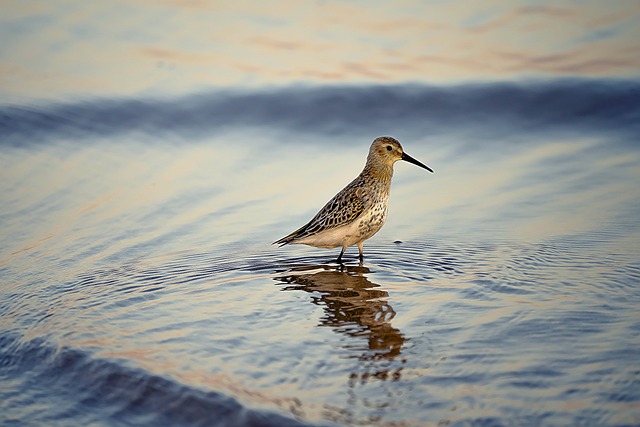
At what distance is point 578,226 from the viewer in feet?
20.1

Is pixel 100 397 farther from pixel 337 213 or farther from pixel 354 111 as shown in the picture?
pixel 354 111

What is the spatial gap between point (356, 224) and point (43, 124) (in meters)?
4.09

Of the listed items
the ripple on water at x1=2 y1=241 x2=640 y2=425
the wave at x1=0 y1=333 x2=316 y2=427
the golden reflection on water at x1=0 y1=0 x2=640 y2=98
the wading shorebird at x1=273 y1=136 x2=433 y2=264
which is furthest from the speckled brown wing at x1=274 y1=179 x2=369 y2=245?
the golden reflection on water at x1=0 y1=0 x2=640 y2=98

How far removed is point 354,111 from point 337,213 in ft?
10.5

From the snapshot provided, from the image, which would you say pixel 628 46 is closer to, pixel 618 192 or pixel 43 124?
pixel 618 192

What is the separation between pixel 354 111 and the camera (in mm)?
9281

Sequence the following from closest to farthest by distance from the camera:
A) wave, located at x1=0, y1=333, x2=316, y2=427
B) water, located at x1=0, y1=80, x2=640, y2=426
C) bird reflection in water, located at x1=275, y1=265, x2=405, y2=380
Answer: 1. wave, located at x1=0, y1=333, x2=316, y2=427
2. water, located at x1=0, y1=80, x2=640, y2=426
3. bird reflection in water, located at x1=275, y1=265, x2=405, y2=380

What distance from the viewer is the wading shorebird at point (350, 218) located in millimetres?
6129

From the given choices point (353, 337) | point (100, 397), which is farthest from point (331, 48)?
point (100, 397)

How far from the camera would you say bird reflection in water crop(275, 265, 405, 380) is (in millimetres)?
4180

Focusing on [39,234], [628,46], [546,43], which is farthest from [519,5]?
[39,234]

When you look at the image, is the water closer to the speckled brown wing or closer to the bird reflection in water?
the bird reflection in water

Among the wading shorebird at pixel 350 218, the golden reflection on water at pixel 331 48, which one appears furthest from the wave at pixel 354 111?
the wading shorebird at pixel 350 218

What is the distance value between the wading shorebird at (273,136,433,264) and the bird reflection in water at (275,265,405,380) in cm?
26
